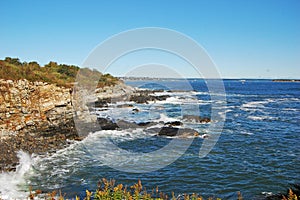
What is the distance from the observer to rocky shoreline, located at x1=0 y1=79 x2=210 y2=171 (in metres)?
19.3

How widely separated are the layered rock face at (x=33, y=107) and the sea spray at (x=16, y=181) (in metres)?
6.53

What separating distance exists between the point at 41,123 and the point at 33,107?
1.73 metres

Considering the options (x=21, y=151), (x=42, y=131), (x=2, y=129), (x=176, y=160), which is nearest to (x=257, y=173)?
(x=176, y=160)

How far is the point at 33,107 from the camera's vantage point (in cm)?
2477

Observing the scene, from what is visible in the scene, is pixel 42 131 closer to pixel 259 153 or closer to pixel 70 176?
pixel 70 176

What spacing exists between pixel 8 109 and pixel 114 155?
35.9 feet

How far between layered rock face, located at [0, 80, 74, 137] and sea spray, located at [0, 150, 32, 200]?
6.53m

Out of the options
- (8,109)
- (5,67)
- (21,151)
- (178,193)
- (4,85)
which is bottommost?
(178,193)

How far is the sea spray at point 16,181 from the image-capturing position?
38.4ft

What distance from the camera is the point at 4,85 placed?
23.0 metres

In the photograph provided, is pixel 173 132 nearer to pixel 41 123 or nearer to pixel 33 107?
pixel 41 123

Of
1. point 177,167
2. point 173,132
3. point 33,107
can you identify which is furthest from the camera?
point 173,132

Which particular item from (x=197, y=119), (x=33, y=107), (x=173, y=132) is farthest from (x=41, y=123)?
(x=197, y=119)

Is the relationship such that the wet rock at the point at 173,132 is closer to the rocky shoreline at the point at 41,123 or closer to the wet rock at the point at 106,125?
the rocky shoreline at the point at 41,123
